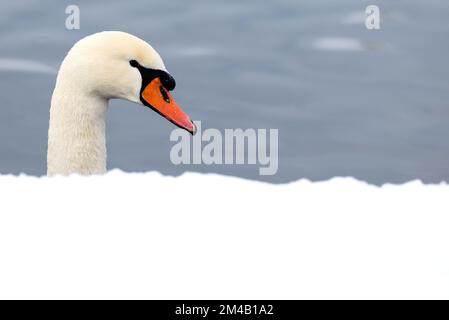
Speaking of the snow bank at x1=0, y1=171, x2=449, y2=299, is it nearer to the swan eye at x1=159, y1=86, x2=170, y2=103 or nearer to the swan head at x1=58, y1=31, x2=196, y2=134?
the swan head at x1=58, y1=31, x2=196, y2=134

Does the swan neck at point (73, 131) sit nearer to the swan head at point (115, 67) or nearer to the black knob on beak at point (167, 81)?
the swan head at point (115, 67)

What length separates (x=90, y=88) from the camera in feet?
19.9

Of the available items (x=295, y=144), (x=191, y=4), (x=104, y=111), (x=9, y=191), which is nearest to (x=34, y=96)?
(x=295, y=144)

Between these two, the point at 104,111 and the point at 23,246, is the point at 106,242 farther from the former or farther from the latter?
the point at 104,111

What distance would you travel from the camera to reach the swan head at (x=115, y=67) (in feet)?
19.6

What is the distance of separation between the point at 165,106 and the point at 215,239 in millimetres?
3881

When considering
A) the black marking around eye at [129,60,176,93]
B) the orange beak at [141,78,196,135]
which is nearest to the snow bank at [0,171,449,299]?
the black marking around eye at [129,60,176,93]

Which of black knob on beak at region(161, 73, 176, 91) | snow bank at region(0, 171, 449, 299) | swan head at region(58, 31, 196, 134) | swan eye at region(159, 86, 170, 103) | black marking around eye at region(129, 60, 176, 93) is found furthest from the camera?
swan eye at region(159, 86, 170, 103)

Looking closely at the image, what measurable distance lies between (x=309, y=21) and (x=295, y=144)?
11.2ft

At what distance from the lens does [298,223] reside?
108 inches

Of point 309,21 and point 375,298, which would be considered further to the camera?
point 309,21

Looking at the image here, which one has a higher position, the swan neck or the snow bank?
the swan neck

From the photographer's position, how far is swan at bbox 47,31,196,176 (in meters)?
5.98
